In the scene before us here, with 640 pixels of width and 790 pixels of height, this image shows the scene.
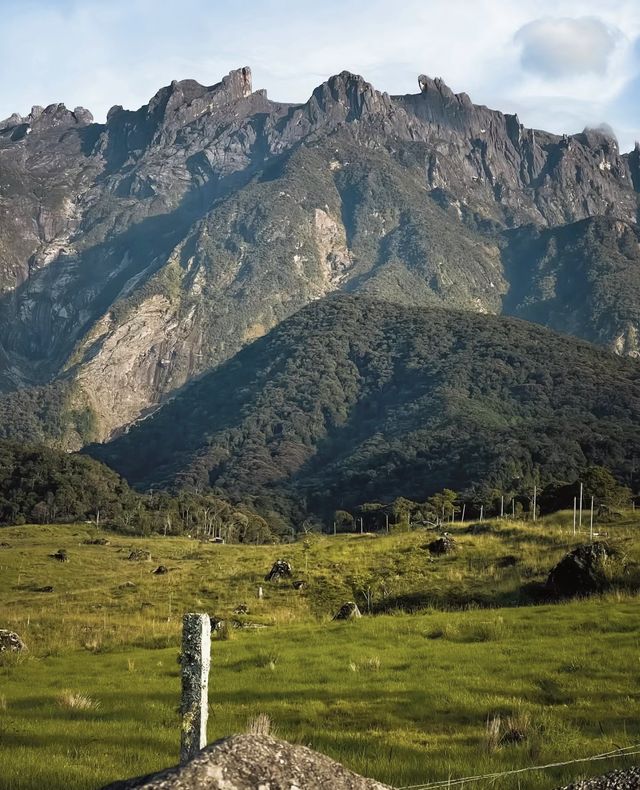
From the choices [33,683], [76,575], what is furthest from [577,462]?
[33,683]

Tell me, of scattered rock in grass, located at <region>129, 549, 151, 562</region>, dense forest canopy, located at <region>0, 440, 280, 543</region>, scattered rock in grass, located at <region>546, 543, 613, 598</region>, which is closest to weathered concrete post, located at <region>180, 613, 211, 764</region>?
scattered rock in grass, located at <region>546, 543, 613, 598</region>

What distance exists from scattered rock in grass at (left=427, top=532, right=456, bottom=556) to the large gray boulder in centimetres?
3081

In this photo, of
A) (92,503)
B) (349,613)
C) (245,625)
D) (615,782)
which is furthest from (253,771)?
(92,503)

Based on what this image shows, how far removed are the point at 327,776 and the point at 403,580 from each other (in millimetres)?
25707

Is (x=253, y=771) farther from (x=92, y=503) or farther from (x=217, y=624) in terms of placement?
(x=92, y=503)

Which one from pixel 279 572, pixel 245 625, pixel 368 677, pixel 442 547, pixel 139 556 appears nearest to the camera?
pixel 368 677

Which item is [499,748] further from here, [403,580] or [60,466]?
[60,466]

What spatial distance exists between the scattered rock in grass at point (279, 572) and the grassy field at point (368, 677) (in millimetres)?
1776

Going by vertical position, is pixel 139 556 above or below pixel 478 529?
below

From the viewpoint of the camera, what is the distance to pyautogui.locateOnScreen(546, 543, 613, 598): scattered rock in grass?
23359 millimetres

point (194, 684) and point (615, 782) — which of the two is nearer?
point (615, 782)

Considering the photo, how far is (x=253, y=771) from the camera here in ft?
16.2

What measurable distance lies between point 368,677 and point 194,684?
899 cm

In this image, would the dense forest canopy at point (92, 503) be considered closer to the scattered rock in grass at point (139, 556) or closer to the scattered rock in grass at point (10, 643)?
the scattered rock in grass at point (139, 556)
